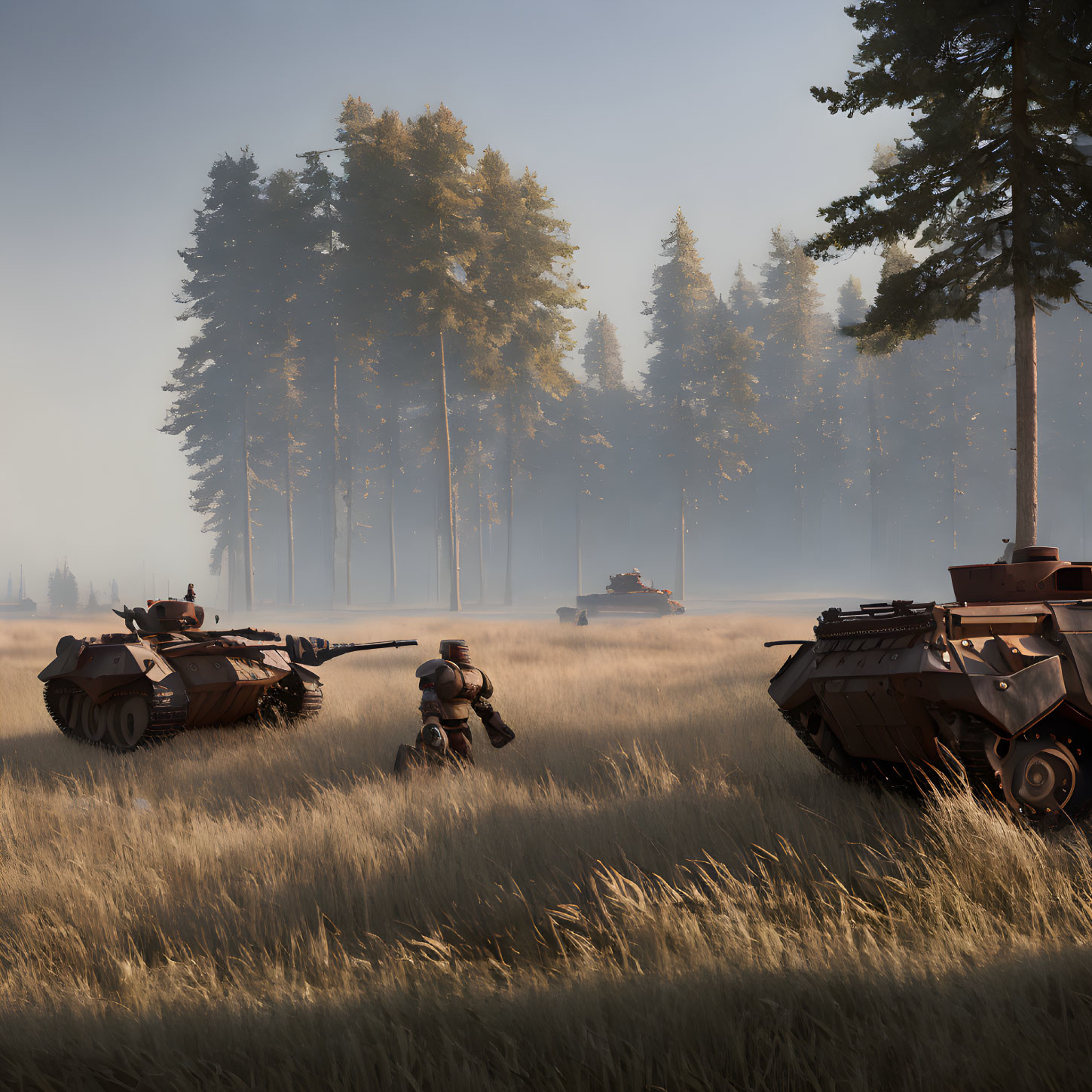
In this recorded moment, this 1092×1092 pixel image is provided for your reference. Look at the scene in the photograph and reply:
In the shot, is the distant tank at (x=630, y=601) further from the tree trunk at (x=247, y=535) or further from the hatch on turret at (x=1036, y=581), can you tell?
the hatch on turret at (x=1036, y=581)

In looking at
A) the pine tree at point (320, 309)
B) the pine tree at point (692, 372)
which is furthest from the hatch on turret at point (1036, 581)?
the pine tree at point (692, 372)

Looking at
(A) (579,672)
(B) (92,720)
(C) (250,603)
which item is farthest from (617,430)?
(B) (92,720)

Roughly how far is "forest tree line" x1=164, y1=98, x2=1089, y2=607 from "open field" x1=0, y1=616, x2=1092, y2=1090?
60.9 feet

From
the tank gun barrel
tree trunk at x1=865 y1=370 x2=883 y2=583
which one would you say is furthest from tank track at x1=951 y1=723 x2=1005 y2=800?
tree trunk at x1=865 y1=370 x2=883 y2=583

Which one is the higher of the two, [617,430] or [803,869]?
[617,430]

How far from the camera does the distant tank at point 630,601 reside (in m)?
32.8

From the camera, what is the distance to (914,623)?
6.05 m

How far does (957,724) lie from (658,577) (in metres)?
54.9

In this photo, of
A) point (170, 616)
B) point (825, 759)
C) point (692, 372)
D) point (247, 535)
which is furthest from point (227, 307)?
point (825, 759)

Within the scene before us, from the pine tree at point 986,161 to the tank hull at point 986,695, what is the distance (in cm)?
747

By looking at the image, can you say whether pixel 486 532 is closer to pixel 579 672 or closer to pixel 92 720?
pixel 579 672

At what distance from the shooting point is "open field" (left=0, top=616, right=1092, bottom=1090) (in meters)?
3.09

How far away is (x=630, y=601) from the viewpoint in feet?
108

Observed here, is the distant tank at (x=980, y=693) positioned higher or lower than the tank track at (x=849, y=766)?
higher
